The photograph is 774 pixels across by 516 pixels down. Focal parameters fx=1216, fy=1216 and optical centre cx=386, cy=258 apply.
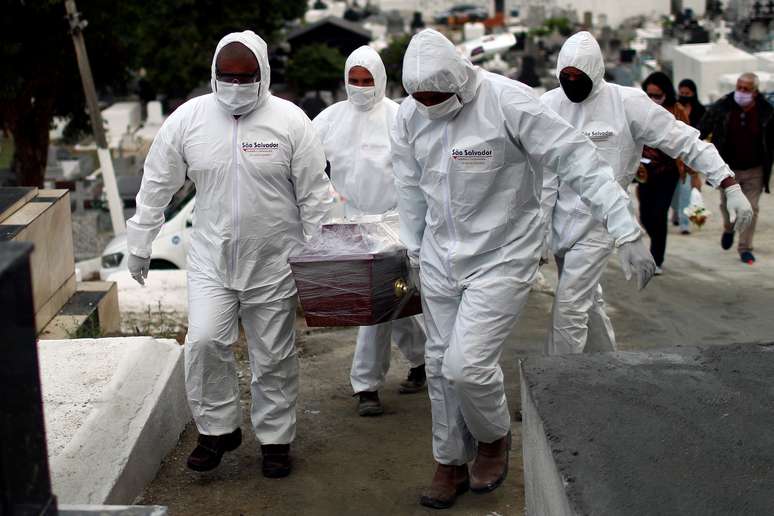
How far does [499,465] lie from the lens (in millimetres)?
4785

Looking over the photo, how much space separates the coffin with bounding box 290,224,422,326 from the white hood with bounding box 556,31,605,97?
1.56 metres

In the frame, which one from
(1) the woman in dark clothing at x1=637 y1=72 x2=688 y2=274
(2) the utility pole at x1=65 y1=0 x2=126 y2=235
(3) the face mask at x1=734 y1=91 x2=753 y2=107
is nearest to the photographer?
(1) the woman in dark clothing at x1=637 y1=72 x2=688 y2=274

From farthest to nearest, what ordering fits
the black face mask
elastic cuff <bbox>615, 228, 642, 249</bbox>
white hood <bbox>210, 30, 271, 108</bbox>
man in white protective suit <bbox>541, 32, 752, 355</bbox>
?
the black face mask, man in white protective suit <bbox>541, 32, 752, 355</bbox>, white hood <bbox>210, 30, 271, 108</bbox>, elastic cuff <bbox>615, 228, 642, 249</bbox>

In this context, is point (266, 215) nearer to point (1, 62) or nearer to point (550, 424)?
point (550, 424)

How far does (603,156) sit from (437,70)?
1585 millimetres

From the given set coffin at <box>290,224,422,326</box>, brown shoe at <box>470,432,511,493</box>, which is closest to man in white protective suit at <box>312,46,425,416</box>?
coffin at <box>290,224,422,326</box>

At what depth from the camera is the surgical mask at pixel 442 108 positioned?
4.54m

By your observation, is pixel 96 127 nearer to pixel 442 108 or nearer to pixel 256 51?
pixel 256 51

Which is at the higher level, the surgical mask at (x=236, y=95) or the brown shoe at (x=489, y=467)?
the surgical mask at (x=236, y=95)

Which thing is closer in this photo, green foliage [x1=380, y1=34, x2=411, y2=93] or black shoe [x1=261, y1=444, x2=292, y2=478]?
black shoe [x1=261, y1=444, x2=292, y2=478]

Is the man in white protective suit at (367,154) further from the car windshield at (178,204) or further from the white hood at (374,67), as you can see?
the car windshield at (178,204)

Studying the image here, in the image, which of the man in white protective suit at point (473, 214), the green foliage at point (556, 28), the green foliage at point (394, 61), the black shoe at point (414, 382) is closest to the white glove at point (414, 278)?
the man in white protective suit at point (473, 214)

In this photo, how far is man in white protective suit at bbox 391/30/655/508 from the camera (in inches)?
176

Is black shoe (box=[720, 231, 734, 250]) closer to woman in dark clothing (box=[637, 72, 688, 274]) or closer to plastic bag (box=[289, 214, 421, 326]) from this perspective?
woman in dark clothing (box=[637, 72, 688, 274])
